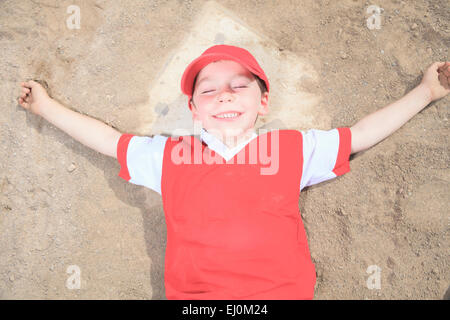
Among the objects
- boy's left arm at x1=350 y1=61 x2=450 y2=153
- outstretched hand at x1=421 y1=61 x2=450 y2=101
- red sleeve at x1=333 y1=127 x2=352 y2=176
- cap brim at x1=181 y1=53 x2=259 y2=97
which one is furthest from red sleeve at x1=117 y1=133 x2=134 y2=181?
outstretched hand at x1=421 y1=61 x2=450 y2=101

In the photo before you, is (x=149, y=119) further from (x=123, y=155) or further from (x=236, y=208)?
(x=236, y=208)

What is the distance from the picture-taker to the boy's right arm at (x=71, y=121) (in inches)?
76.8

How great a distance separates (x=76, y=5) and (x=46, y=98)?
64 cm

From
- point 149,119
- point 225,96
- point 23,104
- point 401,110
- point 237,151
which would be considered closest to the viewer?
point 225,96

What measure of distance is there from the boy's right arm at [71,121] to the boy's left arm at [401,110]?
147 cm

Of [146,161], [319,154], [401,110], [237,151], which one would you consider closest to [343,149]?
[319,154]

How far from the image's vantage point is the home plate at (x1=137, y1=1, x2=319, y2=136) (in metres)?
2.12

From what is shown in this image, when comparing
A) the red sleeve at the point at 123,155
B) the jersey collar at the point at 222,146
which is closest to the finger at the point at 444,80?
the jersey collar at the point at 222,146

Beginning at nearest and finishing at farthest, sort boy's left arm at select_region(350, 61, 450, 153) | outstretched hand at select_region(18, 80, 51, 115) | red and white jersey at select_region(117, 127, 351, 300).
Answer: red and white jersey at select_region(117, 127, 351, 300) → boy's left arm at select_region(350, 61, 450, 153) → outstretched hand at select_region(18, 80, 51, 115)

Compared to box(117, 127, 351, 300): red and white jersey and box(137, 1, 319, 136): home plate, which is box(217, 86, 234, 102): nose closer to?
box(117, 127, 351, 300): red and white jersey

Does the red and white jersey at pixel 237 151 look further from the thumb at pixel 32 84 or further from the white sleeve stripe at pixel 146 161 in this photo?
the thumb at pixel 32 84

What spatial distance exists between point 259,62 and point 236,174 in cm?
84

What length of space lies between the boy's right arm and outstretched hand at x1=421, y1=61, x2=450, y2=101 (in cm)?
192

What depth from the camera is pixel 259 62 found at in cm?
212
